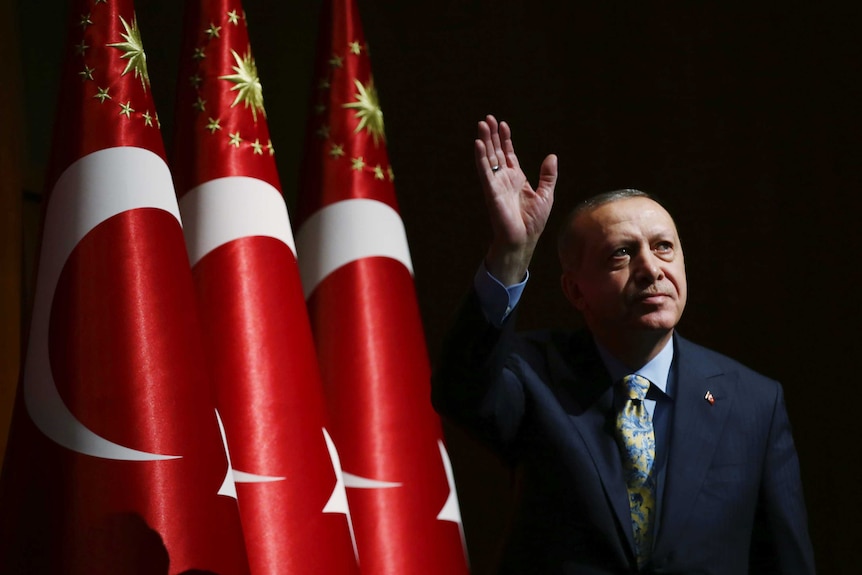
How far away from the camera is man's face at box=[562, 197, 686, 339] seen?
5.21 ft

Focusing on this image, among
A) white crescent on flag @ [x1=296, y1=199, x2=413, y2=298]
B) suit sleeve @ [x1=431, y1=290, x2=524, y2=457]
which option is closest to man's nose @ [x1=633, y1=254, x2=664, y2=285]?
suit sleeve @ [x1=431, y1=290, x2=524, y2=457]

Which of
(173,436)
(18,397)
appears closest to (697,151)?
(173,436)

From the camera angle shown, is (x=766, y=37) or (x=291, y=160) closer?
(x=766, y=37)

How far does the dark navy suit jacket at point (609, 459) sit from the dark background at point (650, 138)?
46.6 inches

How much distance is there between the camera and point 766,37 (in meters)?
2.90

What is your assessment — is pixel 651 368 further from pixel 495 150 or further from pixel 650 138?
pixel 650 138

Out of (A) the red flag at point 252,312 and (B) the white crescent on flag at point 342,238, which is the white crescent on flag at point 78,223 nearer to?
(A) the red flag at point 252,312

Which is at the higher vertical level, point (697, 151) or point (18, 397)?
→ point (697, 151)

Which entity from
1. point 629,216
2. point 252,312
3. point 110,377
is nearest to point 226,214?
point 252,312

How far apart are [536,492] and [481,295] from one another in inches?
13.1

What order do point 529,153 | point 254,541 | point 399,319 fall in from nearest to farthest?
point 254,541
point 399,319
point 529,153

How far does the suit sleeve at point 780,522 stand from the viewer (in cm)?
159

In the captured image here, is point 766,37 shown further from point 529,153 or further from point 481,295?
point 481,295

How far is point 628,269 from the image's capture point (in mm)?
1624
